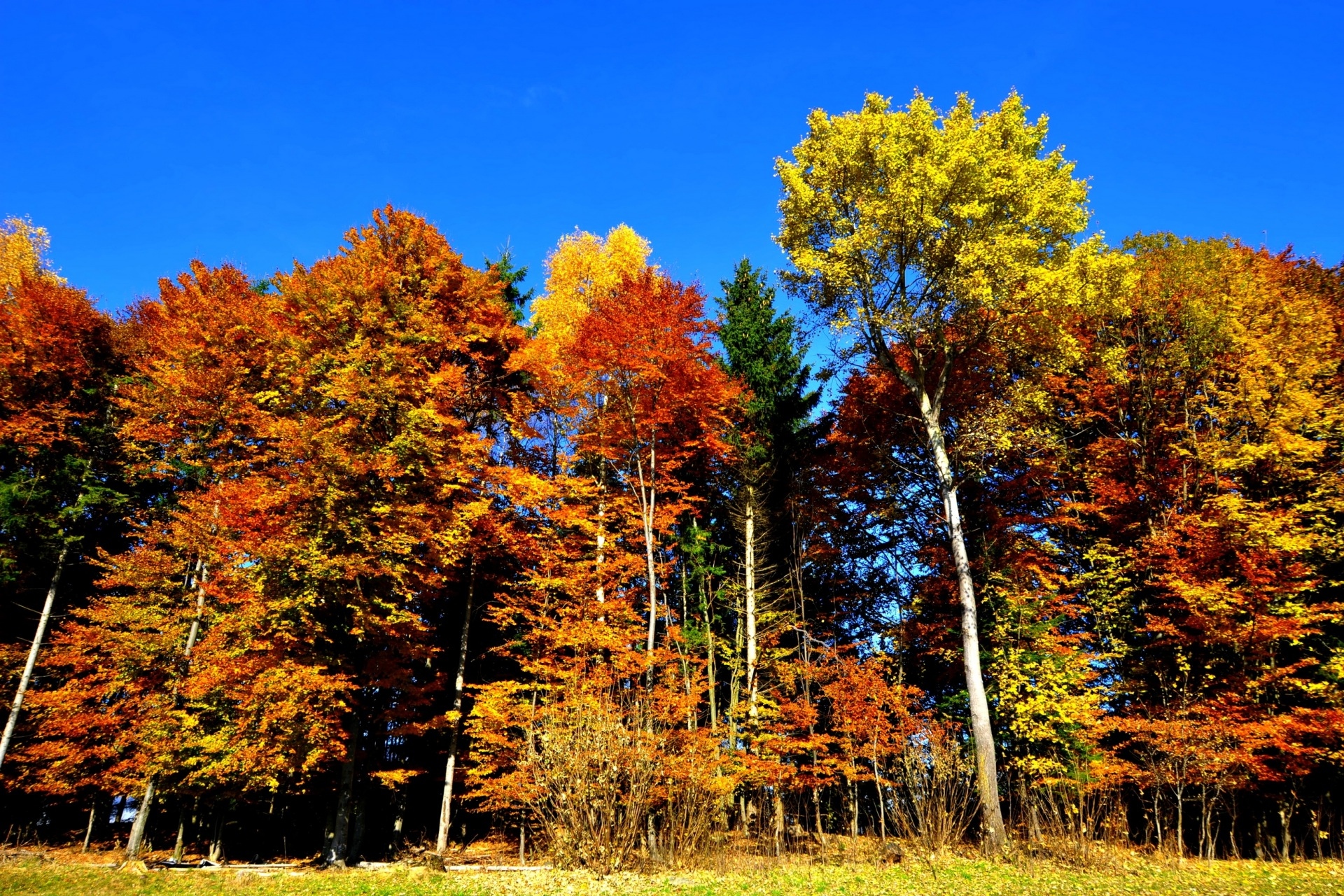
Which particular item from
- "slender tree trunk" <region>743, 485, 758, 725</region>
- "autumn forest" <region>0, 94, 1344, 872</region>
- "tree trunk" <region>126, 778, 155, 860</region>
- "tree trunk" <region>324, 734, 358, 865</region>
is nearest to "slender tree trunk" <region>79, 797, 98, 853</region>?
"autumn forest" <region>0, 94, 1344, 872</region>

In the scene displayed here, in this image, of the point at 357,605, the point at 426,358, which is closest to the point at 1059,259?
the point at 426,358

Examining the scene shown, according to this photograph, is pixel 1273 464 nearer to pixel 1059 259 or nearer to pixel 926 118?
pixel 1059 259

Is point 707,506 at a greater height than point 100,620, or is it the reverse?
point 707,506

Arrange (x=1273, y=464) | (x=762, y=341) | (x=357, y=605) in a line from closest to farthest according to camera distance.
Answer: (x=357, y=605)
(x=1273, y=464)
(x=762, y=341)

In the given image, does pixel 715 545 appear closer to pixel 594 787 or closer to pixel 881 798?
pixel 881 798

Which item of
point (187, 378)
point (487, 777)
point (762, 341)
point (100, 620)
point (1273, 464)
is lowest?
point (487, 777)

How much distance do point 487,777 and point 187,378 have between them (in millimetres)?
12826

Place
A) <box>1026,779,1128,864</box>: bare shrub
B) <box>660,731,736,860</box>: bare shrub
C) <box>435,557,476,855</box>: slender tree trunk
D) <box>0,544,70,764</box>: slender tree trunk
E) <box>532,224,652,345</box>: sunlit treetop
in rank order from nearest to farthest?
<box>1026,779,1128,864</box>: bare shrub, <box>660,731,736,860</box>: bare shrub, <box>435,557,476,855</box>: slender tree trunk, <box>0,544,70,764</box>: slender tree trunk, <box>532,224,652,345</box>: sunlit treetop

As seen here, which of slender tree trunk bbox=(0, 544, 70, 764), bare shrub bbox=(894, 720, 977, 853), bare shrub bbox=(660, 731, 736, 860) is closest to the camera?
bare shrub bbox=(894, 720, 977, 853)

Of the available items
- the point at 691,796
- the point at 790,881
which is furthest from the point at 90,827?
the point at 790,881

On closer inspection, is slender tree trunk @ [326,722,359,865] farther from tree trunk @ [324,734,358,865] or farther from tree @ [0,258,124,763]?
tree @ [0,258,124,763]

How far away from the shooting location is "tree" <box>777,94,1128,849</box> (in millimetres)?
13062

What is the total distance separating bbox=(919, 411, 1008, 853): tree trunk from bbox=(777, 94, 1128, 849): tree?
0.04 meters

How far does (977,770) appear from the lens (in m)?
11.7
